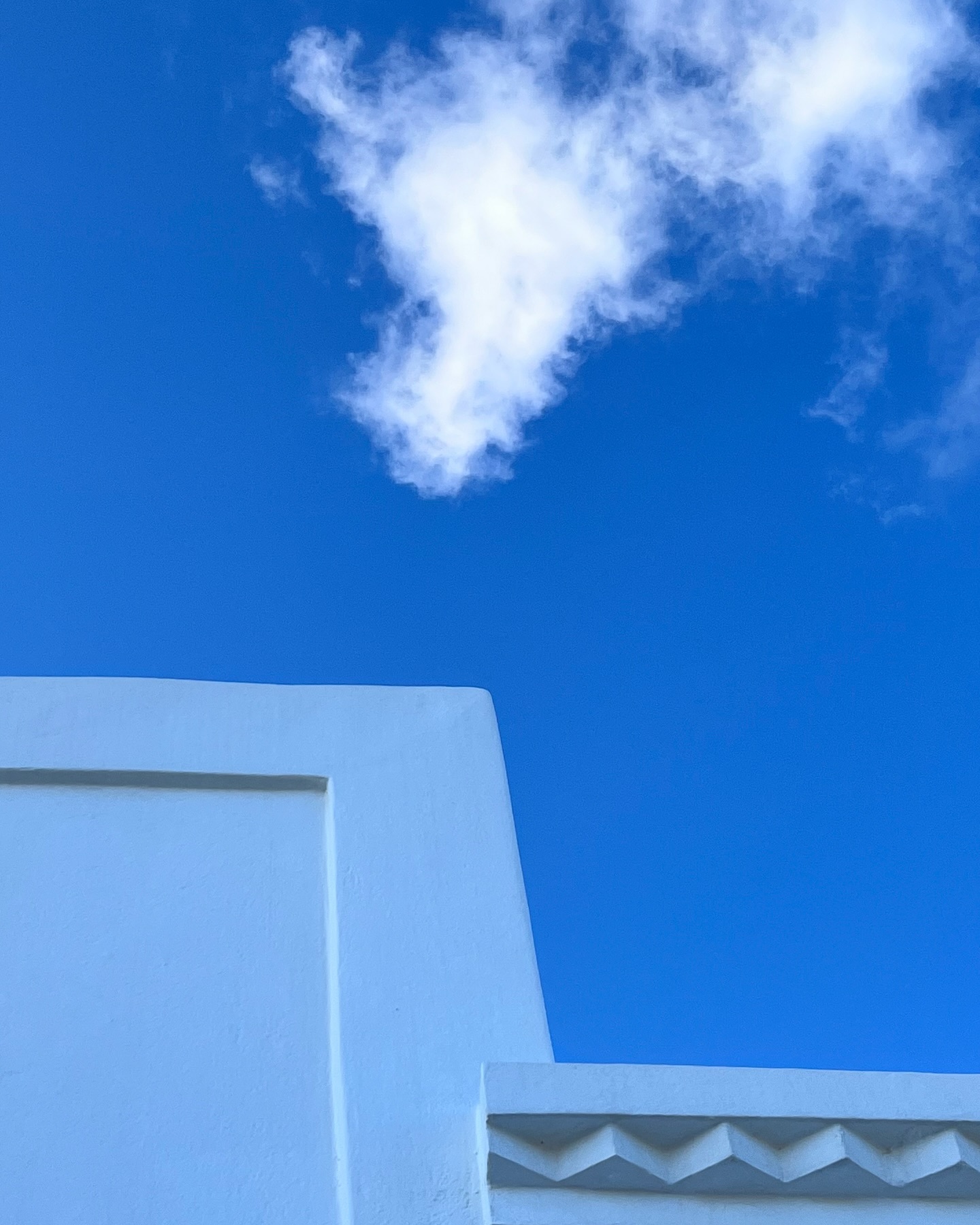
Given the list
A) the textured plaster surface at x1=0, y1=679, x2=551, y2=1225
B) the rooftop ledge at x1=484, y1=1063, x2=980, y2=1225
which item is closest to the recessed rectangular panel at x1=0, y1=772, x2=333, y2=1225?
the textured plaster surface at x1=0, y1=679, x2=551, y2=1225

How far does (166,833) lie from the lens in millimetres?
4078

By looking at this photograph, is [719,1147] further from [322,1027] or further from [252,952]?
[252,952]

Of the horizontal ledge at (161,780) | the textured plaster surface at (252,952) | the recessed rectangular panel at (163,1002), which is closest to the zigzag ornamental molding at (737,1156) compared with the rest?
the textured plaster surface at (252,952)

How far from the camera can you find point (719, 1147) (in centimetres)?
317

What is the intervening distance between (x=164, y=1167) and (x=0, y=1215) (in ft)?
1.16

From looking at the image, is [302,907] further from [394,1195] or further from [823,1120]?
[823,1120]

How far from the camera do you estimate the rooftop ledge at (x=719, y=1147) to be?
10.3 feet

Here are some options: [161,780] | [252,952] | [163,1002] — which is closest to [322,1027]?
[252,952]

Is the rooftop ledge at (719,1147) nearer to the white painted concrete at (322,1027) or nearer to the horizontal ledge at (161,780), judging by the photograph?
the white painted concrete at (322,1027)

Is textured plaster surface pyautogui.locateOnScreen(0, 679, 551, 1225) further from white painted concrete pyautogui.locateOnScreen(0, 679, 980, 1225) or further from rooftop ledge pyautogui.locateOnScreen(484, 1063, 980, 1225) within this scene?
rooftop ledge pyautogui.locateOnScreen(484, 1063, 980, 1225)

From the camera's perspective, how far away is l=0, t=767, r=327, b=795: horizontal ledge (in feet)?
13.9

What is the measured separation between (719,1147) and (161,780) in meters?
1.97

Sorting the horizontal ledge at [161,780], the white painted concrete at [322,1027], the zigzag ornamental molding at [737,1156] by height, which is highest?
the horizontal ledge at [161,780]

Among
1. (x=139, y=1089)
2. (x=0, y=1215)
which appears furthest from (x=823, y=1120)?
(x=0, y=1215)
